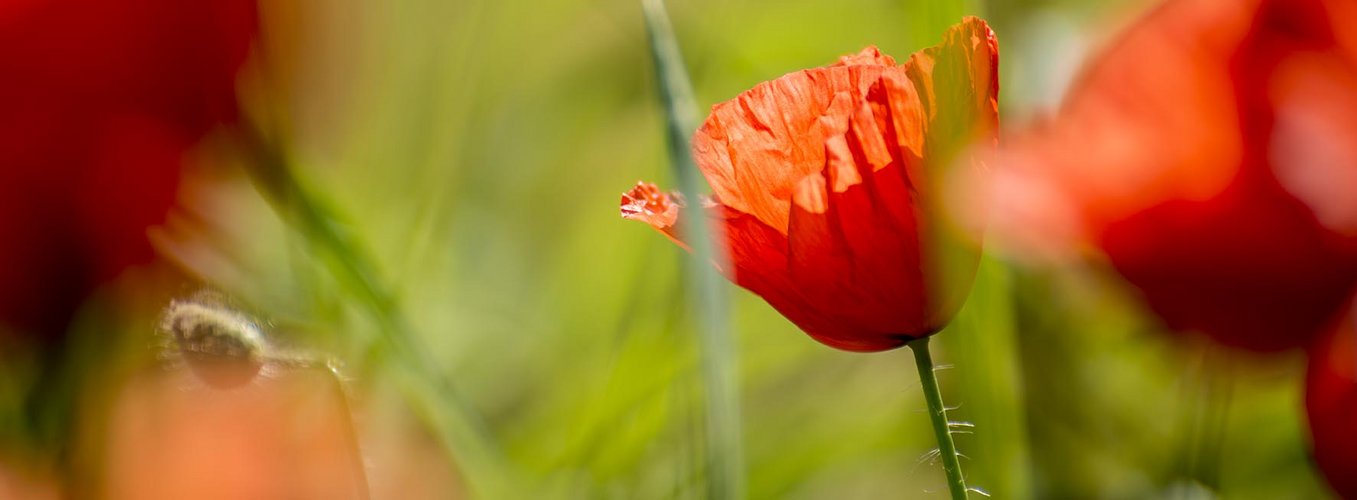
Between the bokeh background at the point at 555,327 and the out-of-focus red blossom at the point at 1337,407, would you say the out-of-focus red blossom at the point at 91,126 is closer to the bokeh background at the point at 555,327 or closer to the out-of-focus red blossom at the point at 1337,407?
the bokeh background at the point at 555,327

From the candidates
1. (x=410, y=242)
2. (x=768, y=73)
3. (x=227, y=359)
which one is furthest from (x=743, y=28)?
(x=227, y=359)

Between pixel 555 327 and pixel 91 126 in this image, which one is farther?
pixel 555 327

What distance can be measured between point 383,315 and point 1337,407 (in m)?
0.15

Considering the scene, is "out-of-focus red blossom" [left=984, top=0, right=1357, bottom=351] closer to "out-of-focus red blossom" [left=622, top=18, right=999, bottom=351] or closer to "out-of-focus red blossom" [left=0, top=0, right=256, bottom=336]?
"out-of-focus red blossom" [left=622, top=18, right=999, bottom=351]

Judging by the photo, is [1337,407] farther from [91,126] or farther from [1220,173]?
[91,126]

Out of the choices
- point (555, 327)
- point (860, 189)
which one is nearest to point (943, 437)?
point (860, 189)

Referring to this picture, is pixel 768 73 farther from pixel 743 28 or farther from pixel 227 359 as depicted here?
pixel 227 359

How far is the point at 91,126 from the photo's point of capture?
0.60 feet

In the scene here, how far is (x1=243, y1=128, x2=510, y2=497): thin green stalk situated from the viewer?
23cm

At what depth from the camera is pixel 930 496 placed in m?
0.32

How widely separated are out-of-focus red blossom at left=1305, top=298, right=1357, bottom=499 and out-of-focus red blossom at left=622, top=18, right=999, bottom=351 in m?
0.05

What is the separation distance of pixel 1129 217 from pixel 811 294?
0.04 m

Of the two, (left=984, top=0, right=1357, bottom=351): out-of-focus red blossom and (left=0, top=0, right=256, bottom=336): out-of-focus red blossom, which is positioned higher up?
(left=0, top=0, right=256, bottom=336): out-of-focus red blossom

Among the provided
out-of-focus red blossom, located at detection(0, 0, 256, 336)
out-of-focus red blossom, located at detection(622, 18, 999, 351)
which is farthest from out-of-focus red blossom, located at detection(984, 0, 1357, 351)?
out-of-focus red blossom, located at detection(0, 0, 256, 336)
